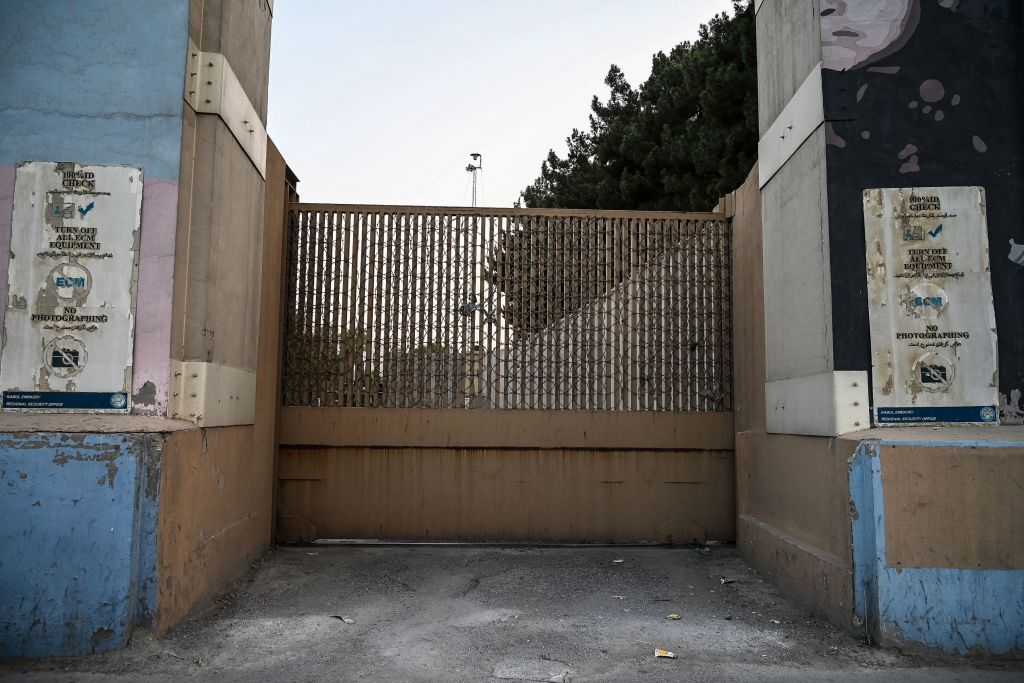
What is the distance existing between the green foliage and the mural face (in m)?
8.20

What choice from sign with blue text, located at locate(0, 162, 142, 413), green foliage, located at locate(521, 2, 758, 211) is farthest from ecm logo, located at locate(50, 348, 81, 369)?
green foliage, located at locate(521, 2, 758, 211)

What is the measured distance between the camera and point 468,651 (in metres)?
4.20

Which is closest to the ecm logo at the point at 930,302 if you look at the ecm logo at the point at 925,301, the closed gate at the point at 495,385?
the ecm logo at the point at 925,301

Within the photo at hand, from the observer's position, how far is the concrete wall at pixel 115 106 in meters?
4.43

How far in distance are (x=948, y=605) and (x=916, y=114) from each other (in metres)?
3.01

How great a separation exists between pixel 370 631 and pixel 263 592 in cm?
118

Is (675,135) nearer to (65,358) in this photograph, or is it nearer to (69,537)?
(65,358)

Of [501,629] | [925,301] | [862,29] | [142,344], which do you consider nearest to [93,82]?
[142,344]

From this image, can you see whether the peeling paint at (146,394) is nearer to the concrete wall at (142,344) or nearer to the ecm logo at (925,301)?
the concrete wall at (142,344)

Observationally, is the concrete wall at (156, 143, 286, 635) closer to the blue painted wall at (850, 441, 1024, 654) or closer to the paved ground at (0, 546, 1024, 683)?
the paved ground at (0, 546, 1024, 683)

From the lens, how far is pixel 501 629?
459 centimetres

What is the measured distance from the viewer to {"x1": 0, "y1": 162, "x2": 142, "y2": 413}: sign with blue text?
14.1 ft

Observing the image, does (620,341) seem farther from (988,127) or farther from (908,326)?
(988,127)

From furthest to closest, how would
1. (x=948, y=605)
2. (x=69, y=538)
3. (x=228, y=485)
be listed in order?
(x=228, y=485)
(x=948, y=605)
(x=69, y=538)
